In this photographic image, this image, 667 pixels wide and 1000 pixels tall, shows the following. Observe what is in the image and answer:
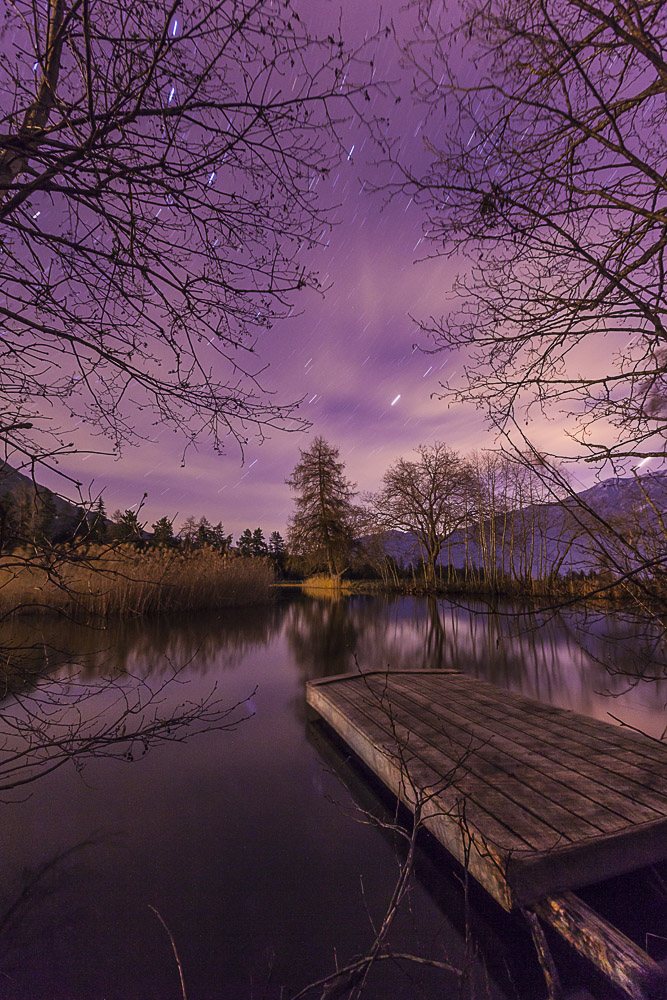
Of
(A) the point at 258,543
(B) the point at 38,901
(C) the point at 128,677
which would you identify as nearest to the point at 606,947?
(B) the point at 38,901

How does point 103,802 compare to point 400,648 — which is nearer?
point 103,802

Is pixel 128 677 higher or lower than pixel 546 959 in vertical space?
lower

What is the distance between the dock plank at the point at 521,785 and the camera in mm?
2035

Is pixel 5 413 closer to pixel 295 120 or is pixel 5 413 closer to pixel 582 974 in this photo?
pixel 295 120

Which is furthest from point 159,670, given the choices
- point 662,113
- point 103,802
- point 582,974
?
point 662,113

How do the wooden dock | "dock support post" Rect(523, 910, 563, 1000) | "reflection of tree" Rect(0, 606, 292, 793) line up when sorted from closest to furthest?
"dock support post" Rect(523, 910, 563, 1000), the wooden dock, "reflection of tree" Rect(0, 606, 292, 793)

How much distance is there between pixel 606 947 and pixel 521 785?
1001 mm

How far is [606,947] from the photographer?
1.69 m

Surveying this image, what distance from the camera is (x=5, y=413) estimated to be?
1922 millimetres

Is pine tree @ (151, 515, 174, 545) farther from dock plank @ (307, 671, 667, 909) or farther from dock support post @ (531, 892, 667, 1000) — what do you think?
dock support post @ (531, 892, 667, 1000)

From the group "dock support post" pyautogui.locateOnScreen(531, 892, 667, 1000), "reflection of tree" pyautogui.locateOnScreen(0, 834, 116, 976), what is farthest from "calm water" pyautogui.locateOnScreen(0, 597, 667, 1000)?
"dock support post" pyautogui.locateOnScreen(531, 892, 667, 1000)

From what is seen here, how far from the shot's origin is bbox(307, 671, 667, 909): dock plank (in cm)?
204

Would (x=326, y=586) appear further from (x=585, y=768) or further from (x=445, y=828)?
(x=445, y=828)

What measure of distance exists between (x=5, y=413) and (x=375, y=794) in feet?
12.1
